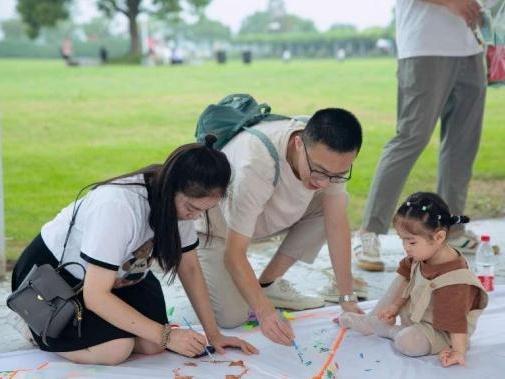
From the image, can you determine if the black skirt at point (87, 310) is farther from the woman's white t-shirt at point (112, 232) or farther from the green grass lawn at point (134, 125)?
the green grass lawn at point (134, 125)

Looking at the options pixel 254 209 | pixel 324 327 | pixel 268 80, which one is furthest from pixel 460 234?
pixel 268 80

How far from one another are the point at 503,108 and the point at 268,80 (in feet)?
25.7

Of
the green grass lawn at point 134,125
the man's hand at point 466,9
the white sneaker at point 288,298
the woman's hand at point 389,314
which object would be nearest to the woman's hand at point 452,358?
the woman's hand at point 389,314

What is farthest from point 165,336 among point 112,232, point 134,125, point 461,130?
point 134,125

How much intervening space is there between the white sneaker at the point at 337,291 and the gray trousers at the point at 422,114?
450mm

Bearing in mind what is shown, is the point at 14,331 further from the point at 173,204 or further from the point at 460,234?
the point at 460,234

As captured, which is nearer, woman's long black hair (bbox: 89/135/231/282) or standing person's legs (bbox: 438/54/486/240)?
woman's long black hair (bbox: 89/135/231/282)

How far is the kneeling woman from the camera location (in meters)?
2.49

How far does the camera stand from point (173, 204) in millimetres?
2518

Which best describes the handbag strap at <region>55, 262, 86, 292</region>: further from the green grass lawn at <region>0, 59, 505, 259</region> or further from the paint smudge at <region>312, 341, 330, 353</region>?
the green grass lawn at <region>0, 59, 505, 259</region>

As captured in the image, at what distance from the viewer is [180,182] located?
2.48 meters

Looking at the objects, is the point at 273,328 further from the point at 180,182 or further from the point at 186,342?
the point at 180,182

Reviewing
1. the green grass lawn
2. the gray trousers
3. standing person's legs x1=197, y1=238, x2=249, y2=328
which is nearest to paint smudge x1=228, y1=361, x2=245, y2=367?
standing person's legs x1=197, y1=238, x2=249, y2=328

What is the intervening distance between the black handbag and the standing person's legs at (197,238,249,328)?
27.3 inches
